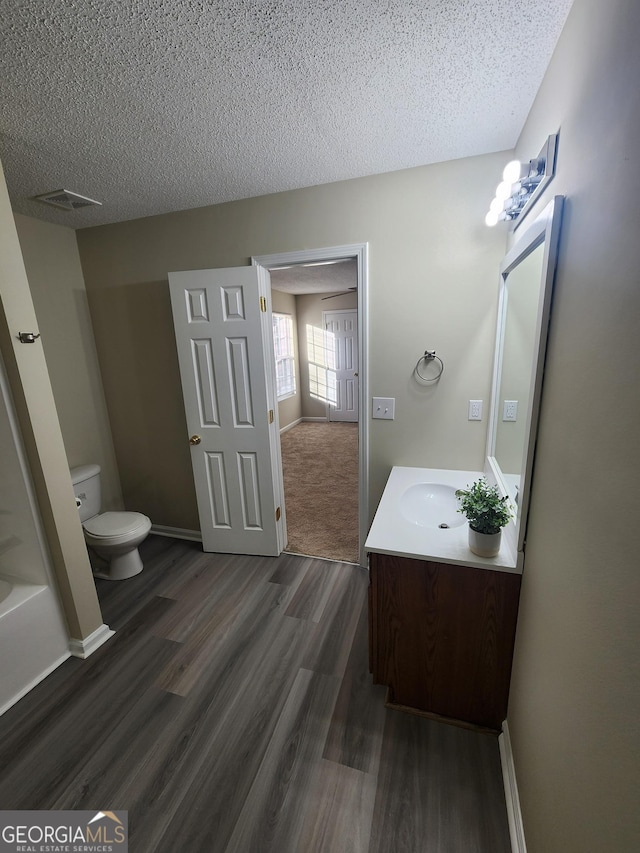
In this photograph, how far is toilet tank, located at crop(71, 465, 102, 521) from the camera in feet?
7.99

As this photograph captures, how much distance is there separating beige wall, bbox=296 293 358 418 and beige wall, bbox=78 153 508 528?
405cm

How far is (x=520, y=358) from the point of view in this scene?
1369 millimetres

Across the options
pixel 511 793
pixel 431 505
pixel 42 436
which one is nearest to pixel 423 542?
pixel 431 505

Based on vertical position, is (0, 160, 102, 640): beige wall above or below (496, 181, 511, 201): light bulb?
below

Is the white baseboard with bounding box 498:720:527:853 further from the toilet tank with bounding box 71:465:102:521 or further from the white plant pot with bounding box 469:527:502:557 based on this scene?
the toilet tank with bounding box 71:465:102:521

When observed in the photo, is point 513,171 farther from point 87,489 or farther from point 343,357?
point 343,357

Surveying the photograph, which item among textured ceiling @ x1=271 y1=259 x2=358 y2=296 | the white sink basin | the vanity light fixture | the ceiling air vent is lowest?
the white sink basin

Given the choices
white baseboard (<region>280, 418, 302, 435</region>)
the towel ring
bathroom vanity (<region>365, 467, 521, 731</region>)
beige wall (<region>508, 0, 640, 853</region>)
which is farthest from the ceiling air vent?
white baseboard (<region>280, 418, 302, 435</region>)

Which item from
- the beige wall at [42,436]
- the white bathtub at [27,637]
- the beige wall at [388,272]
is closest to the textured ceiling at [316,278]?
the beige wall at [388,272]

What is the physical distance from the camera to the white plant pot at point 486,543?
4.05ft

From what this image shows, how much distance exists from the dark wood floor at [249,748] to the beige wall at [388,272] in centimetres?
109

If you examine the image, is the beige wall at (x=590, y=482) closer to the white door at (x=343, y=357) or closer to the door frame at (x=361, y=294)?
the door frame at (x=361, y=294)

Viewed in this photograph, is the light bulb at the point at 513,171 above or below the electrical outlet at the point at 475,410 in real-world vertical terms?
above

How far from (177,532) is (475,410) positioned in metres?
2.50
